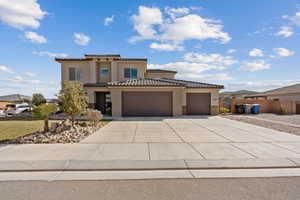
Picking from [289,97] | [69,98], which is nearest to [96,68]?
[69,98]

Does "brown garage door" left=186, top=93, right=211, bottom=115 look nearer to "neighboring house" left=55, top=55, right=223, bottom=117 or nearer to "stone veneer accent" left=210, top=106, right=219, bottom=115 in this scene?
"neighboring house" left=55, top=55, right=223, bottom=117

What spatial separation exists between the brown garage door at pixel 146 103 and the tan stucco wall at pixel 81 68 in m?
7.13

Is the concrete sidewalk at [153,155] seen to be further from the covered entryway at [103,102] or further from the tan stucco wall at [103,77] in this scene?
the tan stucco wall at [103,77]

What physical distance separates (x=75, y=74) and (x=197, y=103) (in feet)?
52.0

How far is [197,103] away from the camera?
16.9 m

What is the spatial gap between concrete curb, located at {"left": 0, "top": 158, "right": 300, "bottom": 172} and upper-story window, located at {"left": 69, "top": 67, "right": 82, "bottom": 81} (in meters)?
16.6

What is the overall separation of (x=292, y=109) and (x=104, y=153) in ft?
76.8

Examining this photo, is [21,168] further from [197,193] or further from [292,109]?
[292,109]

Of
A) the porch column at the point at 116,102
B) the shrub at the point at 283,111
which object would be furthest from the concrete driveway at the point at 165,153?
the shrub at the point at 283,111

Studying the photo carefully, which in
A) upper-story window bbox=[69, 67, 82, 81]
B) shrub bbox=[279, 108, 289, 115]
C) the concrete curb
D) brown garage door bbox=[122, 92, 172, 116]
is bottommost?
the concrete curb

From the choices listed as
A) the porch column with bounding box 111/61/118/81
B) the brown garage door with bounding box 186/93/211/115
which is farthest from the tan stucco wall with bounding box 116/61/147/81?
the brown garage door with bounding box 186/93/211/115

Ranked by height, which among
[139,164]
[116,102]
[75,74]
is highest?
[75,74]

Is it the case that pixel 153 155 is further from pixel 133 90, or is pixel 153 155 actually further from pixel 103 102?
pixel 103 102

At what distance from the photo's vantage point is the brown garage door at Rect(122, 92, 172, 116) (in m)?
15.4
